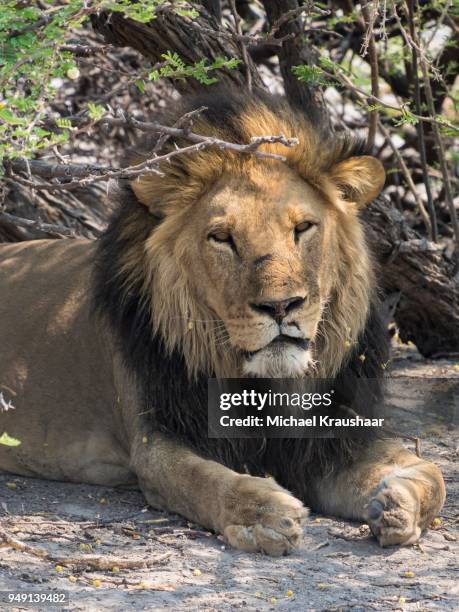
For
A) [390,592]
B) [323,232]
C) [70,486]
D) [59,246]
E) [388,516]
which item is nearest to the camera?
[390,592]

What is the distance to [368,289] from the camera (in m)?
4.31

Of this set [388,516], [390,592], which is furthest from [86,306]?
[390,592]

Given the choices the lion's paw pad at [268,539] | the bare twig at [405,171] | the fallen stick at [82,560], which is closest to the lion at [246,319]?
the lion's paw pad at [268,539]

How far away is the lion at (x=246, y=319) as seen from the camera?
382 centimetres

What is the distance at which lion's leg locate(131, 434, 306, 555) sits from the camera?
12.2 ft

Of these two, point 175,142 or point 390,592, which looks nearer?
point 390,592

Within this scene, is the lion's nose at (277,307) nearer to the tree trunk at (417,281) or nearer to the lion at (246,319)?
the lion at (246,319)

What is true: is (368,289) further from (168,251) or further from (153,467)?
(153,467)

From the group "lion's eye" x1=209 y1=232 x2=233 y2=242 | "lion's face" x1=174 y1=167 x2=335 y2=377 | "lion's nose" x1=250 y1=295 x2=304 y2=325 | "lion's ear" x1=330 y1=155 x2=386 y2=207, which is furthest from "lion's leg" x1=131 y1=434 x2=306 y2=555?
"lion's ear" x1=330 y1=155 x2=386 y2=207

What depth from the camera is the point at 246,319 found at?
383cm

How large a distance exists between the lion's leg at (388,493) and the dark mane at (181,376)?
3.0 inches

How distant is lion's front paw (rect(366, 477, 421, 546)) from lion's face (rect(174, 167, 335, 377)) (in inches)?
20.2

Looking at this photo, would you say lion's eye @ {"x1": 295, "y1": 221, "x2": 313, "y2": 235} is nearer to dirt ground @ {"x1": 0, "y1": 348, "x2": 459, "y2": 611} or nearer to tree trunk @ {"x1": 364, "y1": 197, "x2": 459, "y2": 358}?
dirt ground @ {"x1": 0, "y1": 348, "x2": 459, "y2": 611}

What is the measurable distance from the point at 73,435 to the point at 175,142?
140 cm
